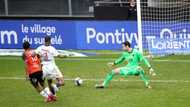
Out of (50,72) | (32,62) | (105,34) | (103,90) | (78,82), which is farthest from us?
(105,34)

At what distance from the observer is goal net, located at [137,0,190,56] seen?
28562mm

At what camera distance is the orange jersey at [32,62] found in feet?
59.1

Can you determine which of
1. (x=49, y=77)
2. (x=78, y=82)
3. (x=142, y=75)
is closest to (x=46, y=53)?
(x=49, y=77)

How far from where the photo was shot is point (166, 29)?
29.2 meters

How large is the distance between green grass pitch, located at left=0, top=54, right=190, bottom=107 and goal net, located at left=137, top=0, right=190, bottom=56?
151cm

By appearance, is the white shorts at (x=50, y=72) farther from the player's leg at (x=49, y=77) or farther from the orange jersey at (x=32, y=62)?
the orange jersey at (x=32, y=62)

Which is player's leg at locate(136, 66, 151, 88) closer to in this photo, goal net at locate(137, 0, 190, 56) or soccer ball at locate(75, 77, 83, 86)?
soccer ball at locate(75, 77, 83, 86)

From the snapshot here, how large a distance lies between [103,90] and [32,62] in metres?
3.00

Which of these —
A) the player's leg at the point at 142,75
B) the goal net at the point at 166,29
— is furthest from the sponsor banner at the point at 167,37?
the player's leg at the point at 142,75

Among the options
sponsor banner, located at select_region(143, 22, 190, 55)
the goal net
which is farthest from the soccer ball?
sponsor banner, located at select_region(143, 22, 190, 55)

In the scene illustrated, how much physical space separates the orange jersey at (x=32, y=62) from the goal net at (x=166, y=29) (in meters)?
11.1

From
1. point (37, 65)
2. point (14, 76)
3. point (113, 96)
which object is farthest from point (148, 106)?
point (14, 76)

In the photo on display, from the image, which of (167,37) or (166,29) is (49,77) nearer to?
(167,37)

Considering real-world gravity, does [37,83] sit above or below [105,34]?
above
